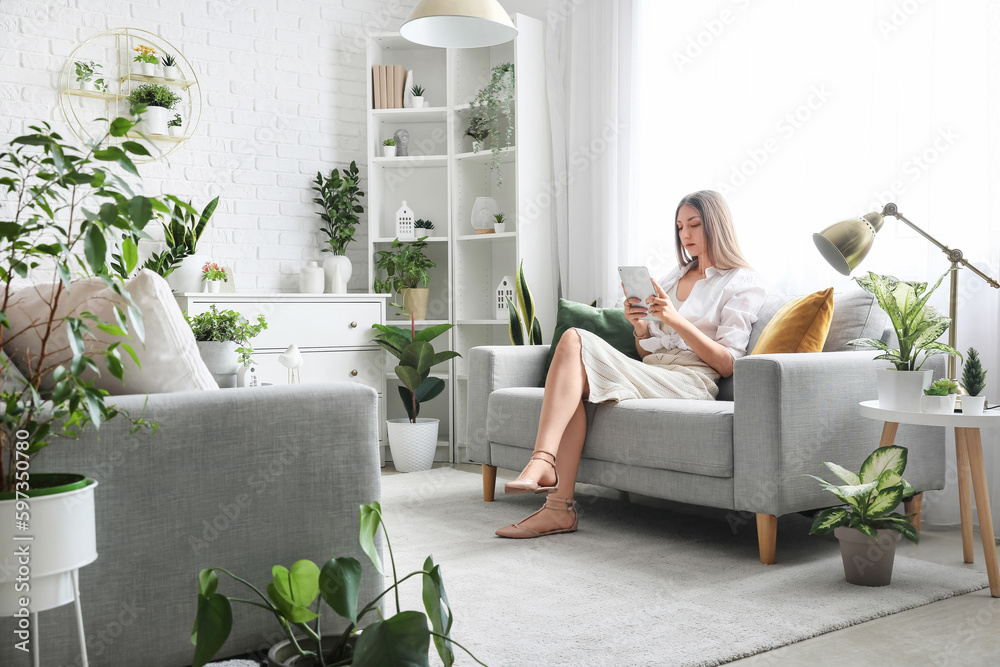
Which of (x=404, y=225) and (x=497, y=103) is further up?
(x=497, y=103)

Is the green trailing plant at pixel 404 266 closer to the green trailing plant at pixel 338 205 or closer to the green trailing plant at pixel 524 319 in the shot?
the green trailing plant at pixel 338 205

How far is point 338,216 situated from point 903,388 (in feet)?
9.71

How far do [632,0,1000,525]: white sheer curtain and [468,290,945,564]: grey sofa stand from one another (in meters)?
0.34

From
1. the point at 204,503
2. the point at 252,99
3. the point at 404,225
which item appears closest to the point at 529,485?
the point at 204,503

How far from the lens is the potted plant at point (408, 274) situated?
423 centimetres

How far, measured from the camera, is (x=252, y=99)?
421cm

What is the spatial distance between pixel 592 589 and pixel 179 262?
255 cm

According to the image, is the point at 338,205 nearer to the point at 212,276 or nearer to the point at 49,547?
the point at 212,276

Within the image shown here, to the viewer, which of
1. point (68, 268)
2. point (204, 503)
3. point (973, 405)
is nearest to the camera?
point (68, 268)

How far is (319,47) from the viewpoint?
4414mm

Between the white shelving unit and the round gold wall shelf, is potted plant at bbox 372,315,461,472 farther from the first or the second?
the round gold wall shelf

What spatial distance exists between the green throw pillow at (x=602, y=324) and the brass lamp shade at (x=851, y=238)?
920mm

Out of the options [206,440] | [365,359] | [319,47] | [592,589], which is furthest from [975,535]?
[319,47]

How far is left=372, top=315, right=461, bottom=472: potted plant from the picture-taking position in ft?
12.9
